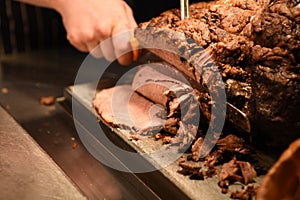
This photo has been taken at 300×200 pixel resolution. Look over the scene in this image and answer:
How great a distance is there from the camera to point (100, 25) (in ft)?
6.64

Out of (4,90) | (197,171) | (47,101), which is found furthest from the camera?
(4,90)

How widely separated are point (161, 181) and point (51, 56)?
178 cm

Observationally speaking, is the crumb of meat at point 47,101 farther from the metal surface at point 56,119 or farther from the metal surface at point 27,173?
the metal surface at point 27,173

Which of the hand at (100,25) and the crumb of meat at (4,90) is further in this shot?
the crumb of meat at (4,90)

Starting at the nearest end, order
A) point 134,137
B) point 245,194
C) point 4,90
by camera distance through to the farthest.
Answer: point 245,194, point 134,137, point 4,90

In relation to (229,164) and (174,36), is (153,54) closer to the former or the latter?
(174,36)

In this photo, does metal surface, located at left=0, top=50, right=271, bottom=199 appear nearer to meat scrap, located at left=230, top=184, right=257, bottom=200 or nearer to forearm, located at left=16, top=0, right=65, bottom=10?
meat scrap, located at left=230, top=184, right=257, bottom=200

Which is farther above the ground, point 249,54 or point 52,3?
point 249,54

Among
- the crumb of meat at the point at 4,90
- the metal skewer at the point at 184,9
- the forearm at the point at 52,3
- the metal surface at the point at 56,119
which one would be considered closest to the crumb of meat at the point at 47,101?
the metal surface at the point at 56,119

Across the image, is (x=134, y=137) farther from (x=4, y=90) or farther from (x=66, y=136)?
(x=4, y=90)

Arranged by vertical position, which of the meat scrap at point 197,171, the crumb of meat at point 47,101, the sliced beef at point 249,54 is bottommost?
the crumb of meat at point 47,101

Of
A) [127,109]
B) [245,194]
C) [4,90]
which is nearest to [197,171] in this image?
[245,194]

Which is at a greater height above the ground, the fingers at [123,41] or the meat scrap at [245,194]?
the fingers at [123,41]

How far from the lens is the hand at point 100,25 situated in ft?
6.56
